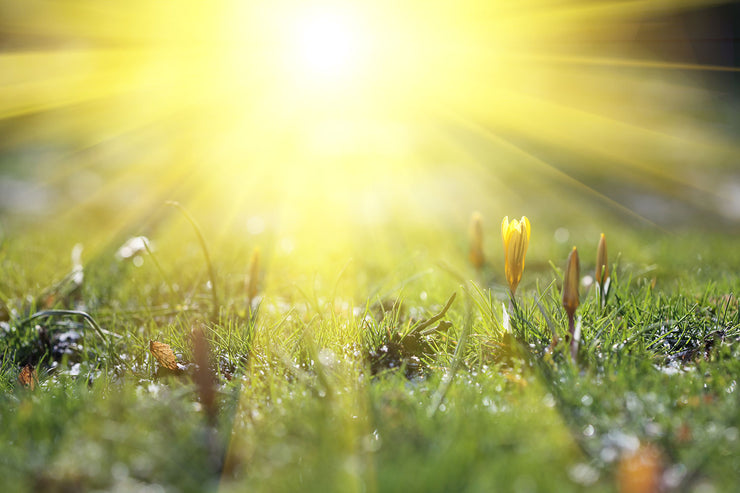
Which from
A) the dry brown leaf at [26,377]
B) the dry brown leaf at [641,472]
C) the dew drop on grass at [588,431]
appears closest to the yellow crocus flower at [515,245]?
the dew drop on grass at [588,431]

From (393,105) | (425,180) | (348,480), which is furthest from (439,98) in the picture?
(348,480)

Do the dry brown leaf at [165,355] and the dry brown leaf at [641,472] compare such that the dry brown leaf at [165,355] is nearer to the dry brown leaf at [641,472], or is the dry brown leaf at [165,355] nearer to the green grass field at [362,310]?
the green grass field at [362,310]

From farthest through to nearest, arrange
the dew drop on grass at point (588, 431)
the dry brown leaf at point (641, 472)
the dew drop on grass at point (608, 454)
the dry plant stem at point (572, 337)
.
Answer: the dry plant stem at point (572, 337)
the dew drop on grass at point (588, 431)
the dew drop on grass at point (608, 454)
the dry brown leaf at point (641, 472)

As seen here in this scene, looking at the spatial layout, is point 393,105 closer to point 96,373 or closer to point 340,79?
point 340,79

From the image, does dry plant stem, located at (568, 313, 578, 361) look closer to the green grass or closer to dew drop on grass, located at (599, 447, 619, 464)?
the green grass

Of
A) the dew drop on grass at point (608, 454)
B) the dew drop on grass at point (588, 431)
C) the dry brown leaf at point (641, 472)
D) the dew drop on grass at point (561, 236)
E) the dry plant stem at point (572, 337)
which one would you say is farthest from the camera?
the dew drop on grass at point (561, 236)

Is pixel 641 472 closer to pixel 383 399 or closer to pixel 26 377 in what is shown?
pixel 383 399
